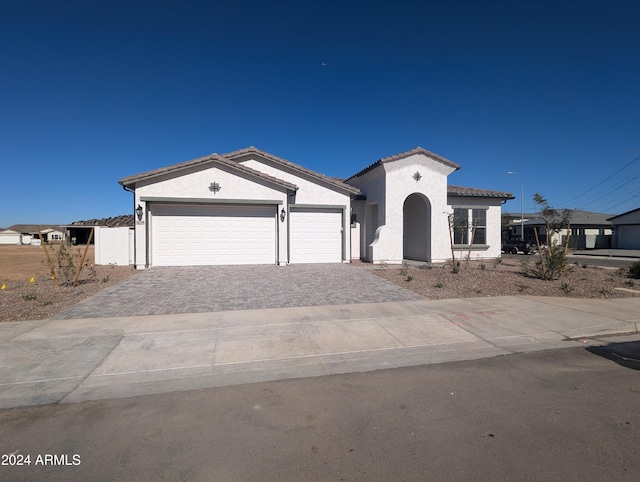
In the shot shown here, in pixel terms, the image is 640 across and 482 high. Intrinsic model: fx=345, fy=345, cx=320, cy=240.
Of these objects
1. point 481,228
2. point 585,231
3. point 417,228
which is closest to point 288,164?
point 417,228

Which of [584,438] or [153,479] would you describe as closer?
[153,479]

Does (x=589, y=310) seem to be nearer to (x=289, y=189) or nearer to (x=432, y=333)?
(x=432, y=333)

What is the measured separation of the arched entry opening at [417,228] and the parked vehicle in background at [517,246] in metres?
14.4

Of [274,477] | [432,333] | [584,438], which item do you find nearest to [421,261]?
[432,333]

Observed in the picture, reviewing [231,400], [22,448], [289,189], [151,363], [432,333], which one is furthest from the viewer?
[289,189]

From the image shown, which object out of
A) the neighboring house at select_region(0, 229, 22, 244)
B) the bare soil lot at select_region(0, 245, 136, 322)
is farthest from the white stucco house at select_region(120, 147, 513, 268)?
the neighboring house at select_region(0, 229, 22, 244)

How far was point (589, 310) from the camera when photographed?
8125 millimetres

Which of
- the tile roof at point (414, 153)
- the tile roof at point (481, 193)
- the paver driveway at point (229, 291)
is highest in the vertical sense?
the tile roof at point (414, 153)

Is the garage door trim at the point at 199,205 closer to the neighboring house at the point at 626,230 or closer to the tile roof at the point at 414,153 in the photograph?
the tile roof at the point at 414,153

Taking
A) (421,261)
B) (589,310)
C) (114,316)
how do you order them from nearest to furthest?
(114,316) < (589,310) < (421,261)

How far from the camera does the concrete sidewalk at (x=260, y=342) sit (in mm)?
4504

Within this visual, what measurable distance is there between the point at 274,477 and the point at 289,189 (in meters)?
13.3

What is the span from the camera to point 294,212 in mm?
16109

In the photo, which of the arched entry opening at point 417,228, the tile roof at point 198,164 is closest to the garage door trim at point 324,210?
the tile roof at point 198,164
